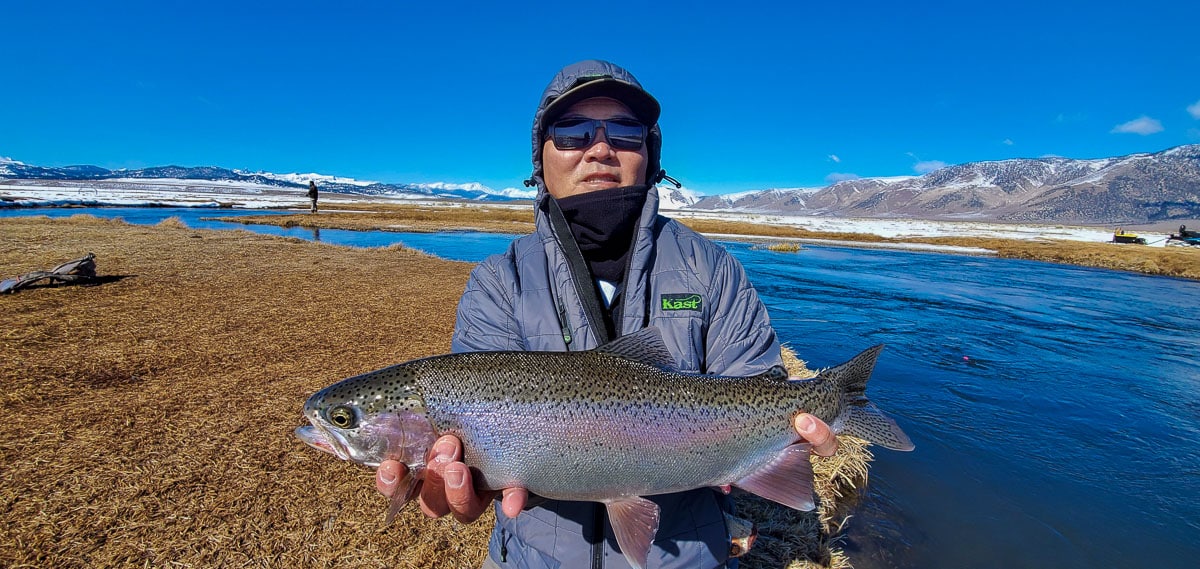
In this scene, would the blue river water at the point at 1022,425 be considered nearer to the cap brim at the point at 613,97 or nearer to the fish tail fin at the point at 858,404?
the fish tail fin at the point at 858,404

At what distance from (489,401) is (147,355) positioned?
782cm

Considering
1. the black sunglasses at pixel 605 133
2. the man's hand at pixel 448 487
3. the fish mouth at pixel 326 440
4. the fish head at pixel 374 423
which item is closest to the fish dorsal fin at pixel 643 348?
the man's hand at pixel 448 487

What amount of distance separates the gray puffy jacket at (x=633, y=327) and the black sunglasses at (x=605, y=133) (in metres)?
0.48

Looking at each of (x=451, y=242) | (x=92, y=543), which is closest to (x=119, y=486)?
(x=92, y=543)

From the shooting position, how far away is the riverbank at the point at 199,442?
12.7 feet

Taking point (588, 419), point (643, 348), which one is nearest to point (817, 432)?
point (643, 348)

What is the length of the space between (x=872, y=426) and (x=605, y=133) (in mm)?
2345

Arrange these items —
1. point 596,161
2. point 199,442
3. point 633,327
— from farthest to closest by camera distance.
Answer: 1. point 199,442
2. point 596,161
3. point 633,327

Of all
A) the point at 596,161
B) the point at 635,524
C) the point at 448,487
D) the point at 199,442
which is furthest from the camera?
the point at 199,442

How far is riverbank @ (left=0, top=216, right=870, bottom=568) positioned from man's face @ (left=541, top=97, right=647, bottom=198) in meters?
3.18

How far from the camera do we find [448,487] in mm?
2371

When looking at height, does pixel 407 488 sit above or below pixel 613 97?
below

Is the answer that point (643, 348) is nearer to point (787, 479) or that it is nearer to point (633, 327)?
point (633, 327)

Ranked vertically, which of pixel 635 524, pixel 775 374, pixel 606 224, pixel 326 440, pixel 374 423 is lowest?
pixel 635 524
